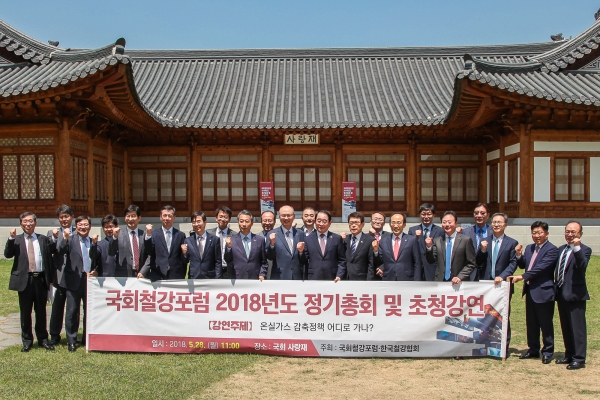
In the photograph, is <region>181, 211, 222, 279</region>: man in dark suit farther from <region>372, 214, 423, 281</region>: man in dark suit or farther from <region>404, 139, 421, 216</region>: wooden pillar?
<region>404, 139, 421, 216</region>: wooden pillar

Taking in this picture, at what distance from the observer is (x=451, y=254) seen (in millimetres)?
7258

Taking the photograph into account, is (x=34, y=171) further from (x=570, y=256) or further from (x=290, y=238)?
(x=570, y=256)

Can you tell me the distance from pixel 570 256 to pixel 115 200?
1521 cm

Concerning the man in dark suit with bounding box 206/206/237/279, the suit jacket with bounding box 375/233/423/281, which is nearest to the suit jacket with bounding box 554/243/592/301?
the suit jacket with bounding box 375/233/423/281

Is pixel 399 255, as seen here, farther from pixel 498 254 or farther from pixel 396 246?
pixel 498 254

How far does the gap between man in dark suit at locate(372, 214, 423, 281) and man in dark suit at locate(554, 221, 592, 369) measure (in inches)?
64.5

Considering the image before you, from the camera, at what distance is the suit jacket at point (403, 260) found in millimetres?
7465

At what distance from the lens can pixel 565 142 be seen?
1669 centimetres

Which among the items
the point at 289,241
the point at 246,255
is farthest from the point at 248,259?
the point at 289,241

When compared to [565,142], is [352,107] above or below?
above

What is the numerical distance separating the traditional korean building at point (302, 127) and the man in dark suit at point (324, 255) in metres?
7.82

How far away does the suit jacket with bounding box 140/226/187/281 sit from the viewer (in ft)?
25.2

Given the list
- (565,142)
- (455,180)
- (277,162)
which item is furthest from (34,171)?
(565,142)

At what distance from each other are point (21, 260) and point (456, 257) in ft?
16.7
